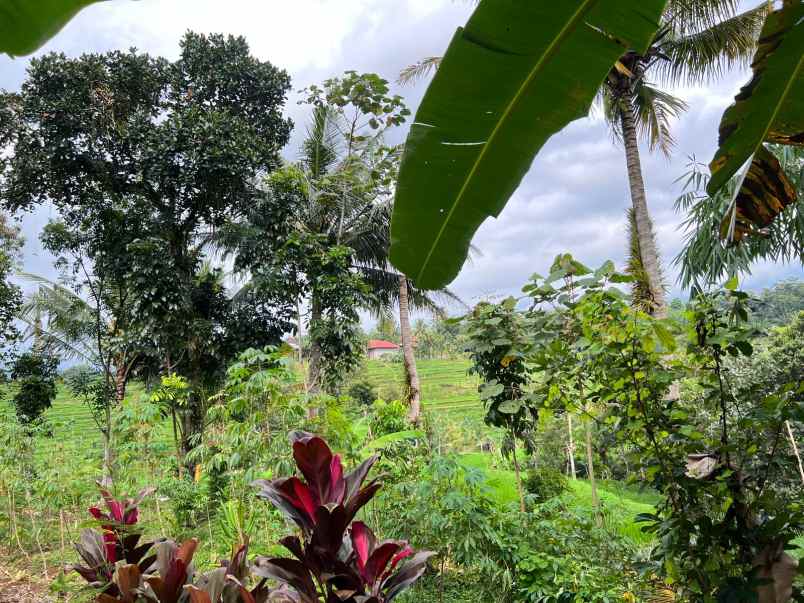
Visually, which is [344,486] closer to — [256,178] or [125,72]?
[256,178]

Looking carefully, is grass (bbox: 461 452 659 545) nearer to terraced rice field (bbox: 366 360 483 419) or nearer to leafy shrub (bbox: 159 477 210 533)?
leafy shrub (bbox: 159 477 210 533)

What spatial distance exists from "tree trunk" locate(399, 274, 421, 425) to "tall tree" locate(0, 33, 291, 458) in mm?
2341

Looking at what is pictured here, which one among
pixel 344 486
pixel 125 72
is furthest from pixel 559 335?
pixel 125 72

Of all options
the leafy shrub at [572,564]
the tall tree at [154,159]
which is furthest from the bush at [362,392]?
the leafy shrub at [572,564]

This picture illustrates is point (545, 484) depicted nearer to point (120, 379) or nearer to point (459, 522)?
point (459, 522)

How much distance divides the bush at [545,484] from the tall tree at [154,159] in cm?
536

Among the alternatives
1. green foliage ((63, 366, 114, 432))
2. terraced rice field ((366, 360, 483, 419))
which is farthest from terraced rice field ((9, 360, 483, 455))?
green foliage ((63, 366, 114, 432))

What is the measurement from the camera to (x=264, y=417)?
312 centimetres

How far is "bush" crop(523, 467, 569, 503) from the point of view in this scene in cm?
452

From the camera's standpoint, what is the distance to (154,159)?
7934 mm

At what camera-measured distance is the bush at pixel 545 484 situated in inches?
178

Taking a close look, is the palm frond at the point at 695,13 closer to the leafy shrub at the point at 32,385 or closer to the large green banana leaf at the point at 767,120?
the large green banana leaf at the point at 767,120

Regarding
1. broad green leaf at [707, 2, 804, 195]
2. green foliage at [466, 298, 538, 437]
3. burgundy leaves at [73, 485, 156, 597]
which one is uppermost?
broad green leaf at [707, 2, 804, 195]

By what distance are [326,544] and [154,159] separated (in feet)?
27.1
